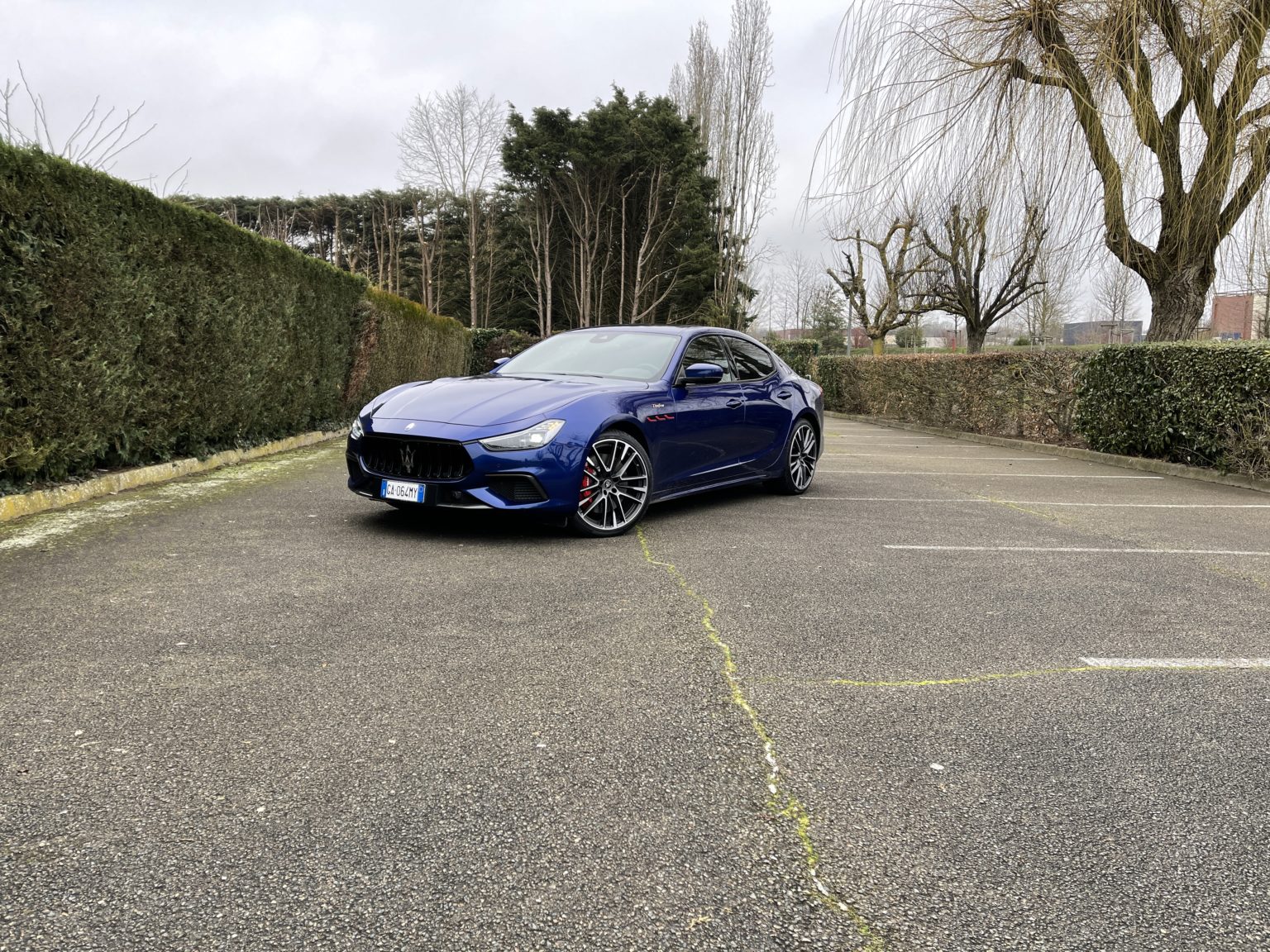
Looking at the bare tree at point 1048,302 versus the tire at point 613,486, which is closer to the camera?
the tire at point 613,486

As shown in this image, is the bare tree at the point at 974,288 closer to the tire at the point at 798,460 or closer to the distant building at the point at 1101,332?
the distant building at the point at 1101,332

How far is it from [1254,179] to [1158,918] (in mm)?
9107

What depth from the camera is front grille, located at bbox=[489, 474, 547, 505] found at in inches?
213

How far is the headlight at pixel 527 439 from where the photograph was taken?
5391 millimetres

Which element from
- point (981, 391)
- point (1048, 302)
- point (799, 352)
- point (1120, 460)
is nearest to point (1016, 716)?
point (1120, 460)

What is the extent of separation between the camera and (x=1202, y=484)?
978 centimetres

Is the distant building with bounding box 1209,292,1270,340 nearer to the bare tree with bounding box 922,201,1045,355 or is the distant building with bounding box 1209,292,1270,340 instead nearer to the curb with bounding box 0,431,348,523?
the bare tree with bounding box 922,201,1045,355

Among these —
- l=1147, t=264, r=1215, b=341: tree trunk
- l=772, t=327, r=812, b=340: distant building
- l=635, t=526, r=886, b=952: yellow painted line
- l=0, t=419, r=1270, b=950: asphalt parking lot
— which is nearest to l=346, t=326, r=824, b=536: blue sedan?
l=0, t=419, r=1270, b=950: asphalt parking lot

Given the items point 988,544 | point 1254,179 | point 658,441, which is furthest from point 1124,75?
point 658,441

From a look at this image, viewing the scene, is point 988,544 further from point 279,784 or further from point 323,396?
point 323,396

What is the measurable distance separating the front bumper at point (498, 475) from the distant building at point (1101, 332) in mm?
38952

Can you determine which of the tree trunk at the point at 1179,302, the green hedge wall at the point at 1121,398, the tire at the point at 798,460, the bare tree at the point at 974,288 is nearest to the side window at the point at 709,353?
the tire at the point at 798,460

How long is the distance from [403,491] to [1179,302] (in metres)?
10.5

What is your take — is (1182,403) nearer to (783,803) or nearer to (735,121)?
(783,803)
